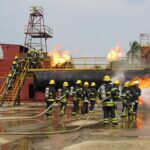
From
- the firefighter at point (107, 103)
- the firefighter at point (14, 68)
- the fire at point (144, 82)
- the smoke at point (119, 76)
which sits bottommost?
the firefighter at point (107, 103)

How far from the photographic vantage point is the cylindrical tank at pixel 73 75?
28578 mm

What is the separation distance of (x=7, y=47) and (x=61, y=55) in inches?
341

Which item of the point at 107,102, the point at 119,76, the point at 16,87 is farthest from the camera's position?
the point at 16,87

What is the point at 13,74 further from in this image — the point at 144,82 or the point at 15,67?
the point at 144,82

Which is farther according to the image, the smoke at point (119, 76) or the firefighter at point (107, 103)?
the smoke at point (119, 76)

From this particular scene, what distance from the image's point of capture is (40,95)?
37688mm

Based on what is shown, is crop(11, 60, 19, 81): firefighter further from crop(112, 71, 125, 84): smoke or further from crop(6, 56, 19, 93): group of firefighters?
crop(112, 71, 125, 84): smoke

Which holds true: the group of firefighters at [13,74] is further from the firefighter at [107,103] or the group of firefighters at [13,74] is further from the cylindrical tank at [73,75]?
the firefighter at [107,103]

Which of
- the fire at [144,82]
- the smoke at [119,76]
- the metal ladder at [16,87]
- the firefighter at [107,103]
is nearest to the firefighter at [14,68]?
the metal ladder at [16,87]

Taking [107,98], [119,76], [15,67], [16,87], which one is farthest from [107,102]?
[16,87]

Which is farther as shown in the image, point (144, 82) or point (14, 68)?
point (14, 68)

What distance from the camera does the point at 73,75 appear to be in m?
29.9

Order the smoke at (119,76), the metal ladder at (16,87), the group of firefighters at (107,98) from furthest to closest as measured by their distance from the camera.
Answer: the metal ladder at (16,87) → the smoke at (119,76) → the group of firefighters at (107,98)

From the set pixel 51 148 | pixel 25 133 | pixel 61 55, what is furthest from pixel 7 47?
pixel 51 148
